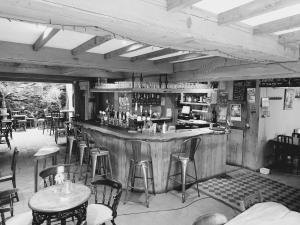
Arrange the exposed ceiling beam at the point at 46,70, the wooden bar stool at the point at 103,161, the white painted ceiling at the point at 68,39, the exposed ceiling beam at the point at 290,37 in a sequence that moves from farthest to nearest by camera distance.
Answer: the exposed ceiling beam at the point at 46,70 → the wooden bar stool at the point at 103,161 → the white painted ceiling at the point at 68,39 → the exposed ceiling beam at the point at 290,37

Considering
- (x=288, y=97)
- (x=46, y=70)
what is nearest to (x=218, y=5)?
(x=288, y=97)

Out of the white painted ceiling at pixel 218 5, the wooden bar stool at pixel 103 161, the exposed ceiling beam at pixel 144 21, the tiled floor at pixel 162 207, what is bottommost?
the tiled floor at pixel 162 207

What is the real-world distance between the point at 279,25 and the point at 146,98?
6816 millimetres

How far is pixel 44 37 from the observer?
12.1 feet

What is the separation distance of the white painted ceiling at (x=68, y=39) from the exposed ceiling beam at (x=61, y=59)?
202 mm

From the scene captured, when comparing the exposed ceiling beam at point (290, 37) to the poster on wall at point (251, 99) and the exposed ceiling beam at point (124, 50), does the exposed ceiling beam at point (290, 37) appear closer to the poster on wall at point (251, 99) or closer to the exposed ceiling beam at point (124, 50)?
the exposed ceiling beam at point (124, 50)

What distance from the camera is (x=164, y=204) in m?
4.29

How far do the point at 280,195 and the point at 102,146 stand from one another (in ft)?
13.7

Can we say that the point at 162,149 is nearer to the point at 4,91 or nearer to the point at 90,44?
the point at 90,44

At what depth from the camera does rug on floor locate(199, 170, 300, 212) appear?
4.52 m

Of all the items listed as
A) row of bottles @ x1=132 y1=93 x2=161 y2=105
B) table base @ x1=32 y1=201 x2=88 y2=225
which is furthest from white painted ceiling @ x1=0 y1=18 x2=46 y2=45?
row of bottles @ x1=132 y1=93 x2=161 y2=105

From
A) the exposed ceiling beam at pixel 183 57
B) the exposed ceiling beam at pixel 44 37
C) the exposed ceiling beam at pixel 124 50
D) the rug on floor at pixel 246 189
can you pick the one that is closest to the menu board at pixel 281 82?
the exposed ceiling beam at pixel 183 57

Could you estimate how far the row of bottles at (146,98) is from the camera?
891 cm

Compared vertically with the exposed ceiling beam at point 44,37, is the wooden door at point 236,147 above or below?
below
